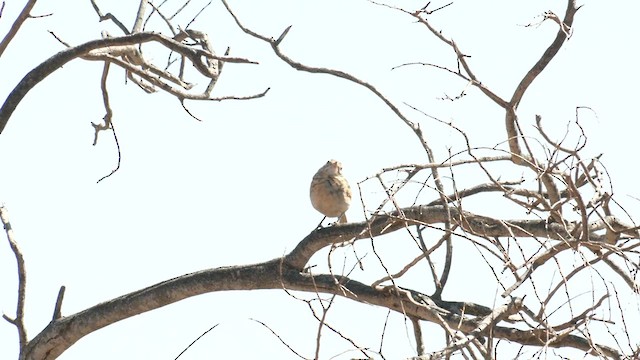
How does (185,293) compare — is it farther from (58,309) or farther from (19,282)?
(19,282)

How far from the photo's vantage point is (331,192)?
777cm

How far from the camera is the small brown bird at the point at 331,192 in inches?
305

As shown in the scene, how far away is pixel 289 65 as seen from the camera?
582cm

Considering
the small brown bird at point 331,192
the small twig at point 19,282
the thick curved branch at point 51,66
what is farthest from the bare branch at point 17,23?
the small brown bird at point 331,192

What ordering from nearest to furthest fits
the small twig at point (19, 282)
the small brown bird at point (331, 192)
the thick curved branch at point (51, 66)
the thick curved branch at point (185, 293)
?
the thick curved branch at point (51, 66)
the thick curved branch at point (185, 293)
the small twig at point (19, 282)
the small brown bird at point (331, 192)

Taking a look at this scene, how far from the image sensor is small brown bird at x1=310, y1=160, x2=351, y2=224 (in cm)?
775

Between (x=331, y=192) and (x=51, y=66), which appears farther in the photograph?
(x=331, y=192)

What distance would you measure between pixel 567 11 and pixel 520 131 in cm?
56

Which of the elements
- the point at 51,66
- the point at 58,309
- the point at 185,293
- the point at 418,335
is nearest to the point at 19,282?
the point at 58,309

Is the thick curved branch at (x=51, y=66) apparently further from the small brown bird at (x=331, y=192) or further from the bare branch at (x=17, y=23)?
the small brown bird at (x=331, y=192)

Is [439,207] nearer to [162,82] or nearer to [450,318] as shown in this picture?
[450,318]

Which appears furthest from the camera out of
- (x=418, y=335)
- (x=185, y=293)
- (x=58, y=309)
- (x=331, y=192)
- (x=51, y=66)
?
(x=331, y=192)

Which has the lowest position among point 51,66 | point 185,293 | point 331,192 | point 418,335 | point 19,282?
point 418,335

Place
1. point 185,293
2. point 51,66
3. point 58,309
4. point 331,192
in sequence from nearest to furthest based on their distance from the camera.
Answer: point 51,66 → point 185,293 → point 58,309 → point 331,192
